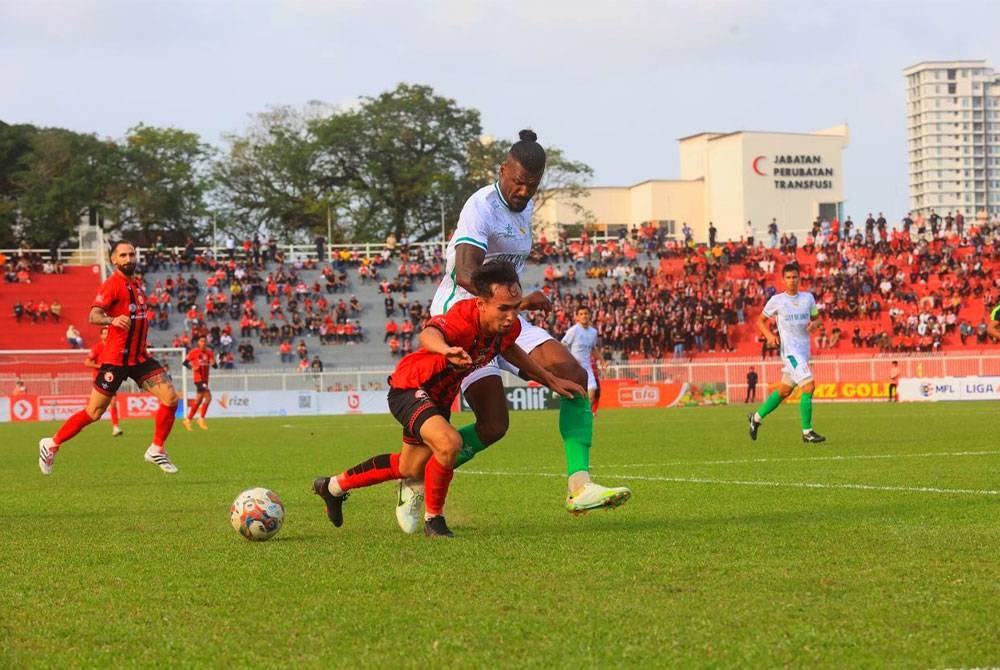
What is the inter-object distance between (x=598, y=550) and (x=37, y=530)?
12.8ft

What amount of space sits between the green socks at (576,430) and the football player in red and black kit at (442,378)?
204mm

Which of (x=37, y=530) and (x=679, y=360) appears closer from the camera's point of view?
(x=37, y=530)

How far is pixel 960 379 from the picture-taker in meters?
40.1

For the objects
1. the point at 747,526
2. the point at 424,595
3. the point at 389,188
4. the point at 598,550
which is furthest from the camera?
the point at 389,188

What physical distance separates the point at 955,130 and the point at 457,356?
507 ft

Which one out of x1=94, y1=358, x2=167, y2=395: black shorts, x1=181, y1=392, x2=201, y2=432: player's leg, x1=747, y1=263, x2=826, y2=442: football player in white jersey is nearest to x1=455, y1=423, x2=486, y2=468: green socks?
x1=94, y1=358, x2=167, y2=395: black shorts

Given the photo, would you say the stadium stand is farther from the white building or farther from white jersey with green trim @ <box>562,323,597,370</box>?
the white building

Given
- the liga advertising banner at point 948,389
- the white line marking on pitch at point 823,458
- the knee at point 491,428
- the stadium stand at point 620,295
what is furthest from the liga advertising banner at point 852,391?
the knee at point 491,428

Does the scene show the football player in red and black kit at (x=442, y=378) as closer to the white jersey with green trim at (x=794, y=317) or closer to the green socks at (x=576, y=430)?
the green socks at (x=576, y=430)

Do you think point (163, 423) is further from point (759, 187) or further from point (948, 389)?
point (759, 187)

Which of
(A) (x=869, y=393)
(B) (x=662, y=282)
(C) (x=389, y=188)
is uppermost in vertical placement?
(C) (x=389, y=188)

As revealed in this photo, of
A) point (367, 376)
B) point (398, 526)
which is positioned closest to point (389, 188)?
point (367, 376)

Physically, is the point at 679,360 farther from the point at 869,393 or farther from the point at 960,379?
the point at 960,379

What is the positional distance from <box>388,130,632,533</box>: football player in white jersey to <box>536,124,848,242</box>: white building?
7574cm
